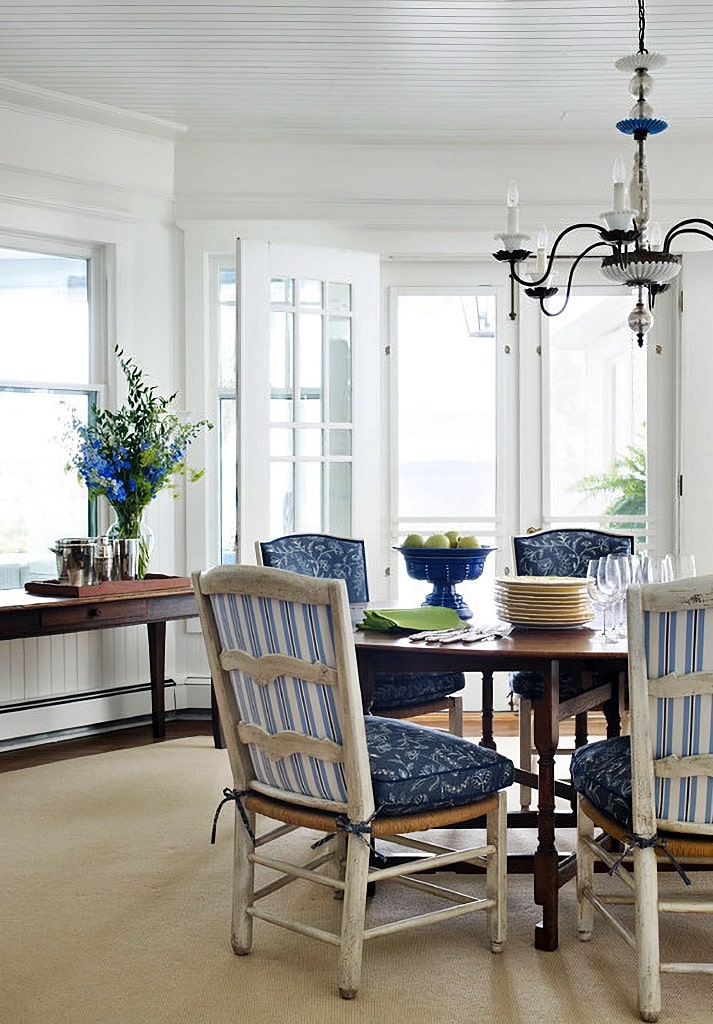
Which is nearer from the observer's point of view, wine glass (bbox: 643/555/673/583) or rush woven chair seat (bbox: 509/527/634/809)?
wine glass (bbox: 643/555/673/583)

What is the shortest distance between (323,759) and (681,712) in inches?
30.3

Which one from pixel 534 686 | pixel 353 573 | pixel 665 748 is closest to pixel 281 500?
pixel 353 573

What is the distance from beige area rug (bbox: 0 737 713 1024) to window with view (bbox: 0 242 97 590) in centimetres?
169

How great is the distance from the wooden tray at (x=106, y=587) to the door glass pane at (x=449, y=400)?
4.74ft

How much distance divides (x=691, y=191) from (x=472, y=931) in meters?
3.92

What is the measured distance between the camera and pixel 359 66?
14.8 ft

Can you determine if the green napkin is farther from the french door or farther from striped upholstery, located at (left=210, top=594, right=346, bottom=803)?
the french door

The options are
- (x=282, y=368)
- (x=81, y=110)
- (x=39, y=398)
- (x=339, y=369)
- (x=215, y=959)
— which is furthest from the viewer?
(x=339, y=369)

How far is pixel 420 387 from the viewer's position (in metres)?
5.82

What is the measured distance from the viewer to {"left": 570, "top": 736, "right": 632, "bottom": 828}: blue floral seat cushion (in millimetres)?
2513

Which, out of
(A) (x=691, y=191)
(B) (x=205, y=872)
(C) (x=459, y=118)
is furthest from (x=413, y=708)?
(A) (x=691, y=191)

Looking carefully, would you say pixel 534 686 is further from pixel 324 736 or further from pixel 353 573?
pixel 324 736

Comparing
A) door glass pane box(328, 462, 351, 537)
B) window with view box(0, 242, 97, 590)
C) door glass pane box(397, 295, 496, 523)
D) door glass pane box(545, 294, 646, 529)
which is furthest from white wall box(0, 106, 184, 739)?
door glass pane box(545, 294, 646, 529)

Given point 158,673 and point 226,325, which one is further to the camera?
point 226,325
